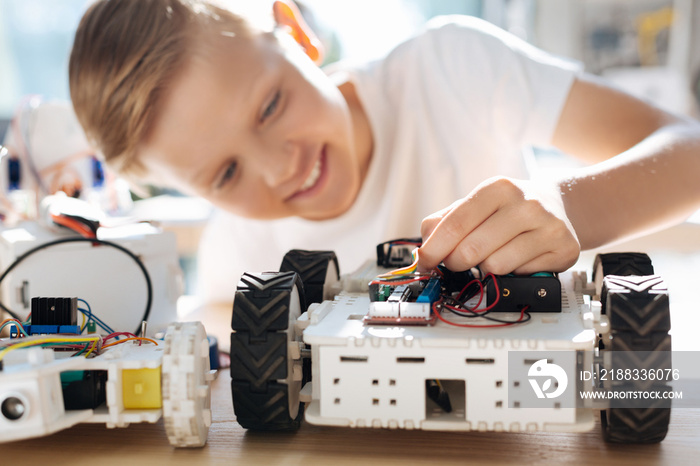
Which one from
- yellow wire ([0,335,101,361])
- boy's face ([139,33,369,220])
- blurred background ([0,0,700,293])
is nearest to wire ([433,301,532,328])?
yellow wire ([0,335,101,361])

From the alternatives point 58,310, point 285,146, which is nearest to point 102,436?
point 58,310

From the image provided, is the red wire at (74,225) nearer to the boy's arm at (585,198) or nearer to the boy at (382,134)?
the boy at (382,134)

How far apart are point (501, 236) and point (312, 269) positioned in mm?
221

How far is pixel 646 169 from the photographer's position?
916mm

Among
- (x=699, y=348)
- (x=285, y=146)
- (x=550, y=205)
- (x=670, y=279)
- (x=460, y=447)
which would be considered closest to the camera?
(x=460, y=447)

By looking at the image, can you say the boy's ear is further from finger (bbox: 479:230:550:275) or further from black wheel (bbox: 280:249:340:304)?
finger (bbox: 479:230:550:275)

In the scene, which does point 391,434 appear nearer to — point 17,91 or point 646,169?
point 646,169

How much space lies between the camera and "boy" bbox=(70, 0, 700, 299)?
717 millimetres

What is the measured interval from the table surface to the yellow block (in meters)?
0.04

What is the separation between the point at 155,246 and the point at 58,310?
0.28m

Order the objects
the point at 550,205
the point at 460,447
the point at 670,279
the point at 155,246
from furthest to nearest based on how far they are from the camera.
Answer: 1. the point at 670,279
2. the point at 155,246
3. the point at 550,205
4. the point at 460,447

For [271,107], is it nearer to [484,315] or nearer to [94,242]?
[94,242]

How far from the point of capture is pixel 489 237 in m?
0.59

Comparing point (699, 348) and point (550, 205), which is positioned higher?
point (550, 205)
